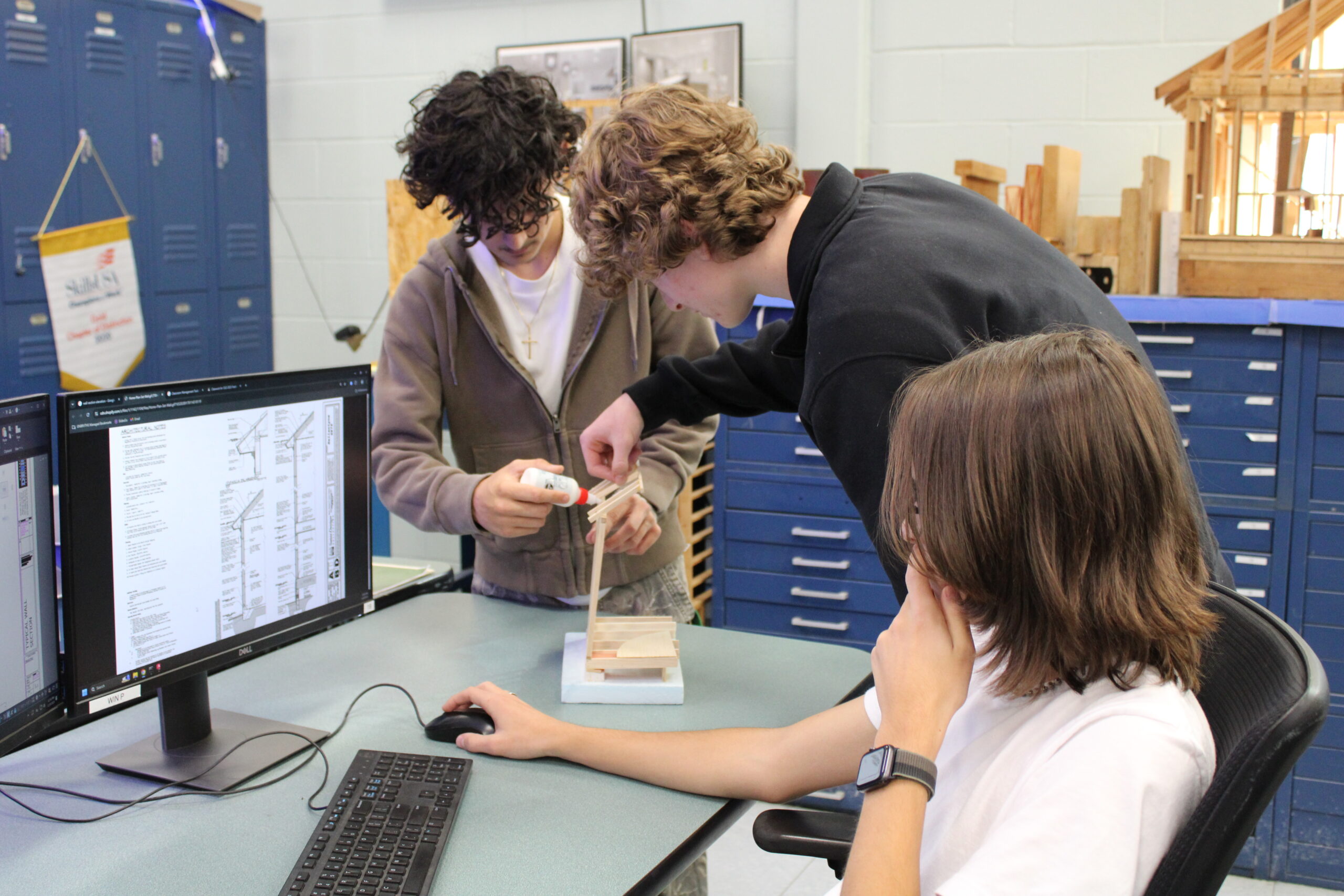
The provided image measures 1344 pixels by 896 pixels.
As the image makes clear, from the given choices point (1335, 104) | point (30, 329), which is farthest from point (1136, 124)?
point (30, 329)

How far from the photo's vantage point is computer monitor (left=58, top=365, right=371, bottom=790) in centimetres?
109

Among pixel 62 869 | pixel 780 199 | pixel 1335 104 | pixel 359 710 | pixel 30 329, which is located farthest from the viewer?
pixel 30 329

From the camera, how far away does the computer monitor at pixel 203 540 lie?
1.09 metres

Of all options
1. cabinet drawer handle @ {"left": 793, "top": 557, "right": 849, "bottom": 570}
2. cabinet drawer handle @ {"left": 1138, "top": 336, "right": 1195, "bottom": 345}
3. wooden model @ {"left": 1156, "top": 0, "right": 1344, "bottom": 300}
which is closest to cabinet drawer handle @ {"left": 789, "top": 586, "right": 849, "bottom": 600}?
cabinet drawer handle @ {"left": 793, "top": 557, "right": 849, "bottom": 570}

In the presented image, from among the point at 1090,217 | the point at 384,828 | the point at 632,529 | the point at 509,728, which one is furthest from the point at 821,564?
the point at 384,828

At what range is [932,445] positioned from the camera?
896 mm

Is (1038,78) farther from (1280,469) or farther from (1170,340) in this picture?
(1280,469)

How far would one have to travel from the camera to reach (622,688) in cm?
138

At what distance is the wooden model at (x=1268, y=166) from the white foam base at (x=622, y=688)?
1.64m

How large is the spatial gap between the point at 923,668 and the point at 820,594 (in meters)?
1.83

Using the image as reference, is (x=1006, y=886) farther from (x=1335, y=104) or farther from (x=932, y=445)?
(x=1335, y=104)

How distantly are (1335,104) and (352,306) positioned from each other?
119 inches

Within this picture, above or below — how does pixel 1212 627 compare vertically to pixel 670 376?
below

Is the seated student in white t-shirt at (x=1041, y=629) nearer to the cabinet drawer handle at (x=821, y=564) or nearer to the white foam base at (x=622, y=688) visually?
the white foam base at (x=622, y=688)
